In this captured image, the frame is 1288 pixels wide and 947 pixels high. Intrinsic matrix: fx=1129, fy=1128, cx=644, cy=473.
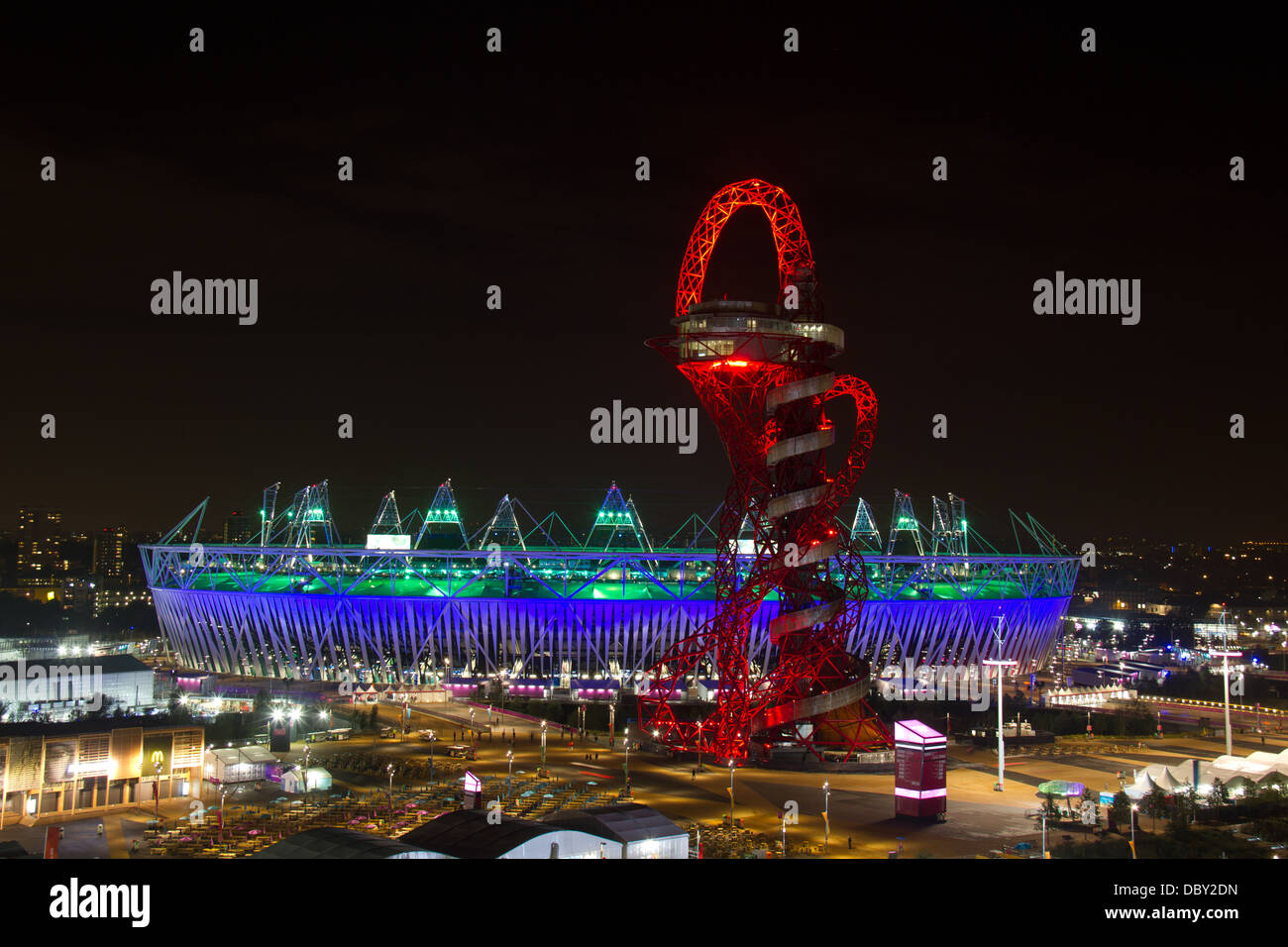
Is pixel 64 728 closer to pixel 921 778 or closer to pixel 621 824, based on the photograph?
pixel 621 824

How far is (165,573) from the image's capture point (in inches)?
3521

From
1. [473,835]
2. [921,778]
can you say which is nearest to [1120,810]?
[921,778]

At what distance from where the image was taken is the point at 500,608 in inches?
3155

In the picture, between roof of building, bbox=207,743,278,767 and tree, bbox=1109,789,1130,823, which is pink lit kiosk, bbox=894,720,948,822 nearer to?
tree, bbox=1109,789,1130,823

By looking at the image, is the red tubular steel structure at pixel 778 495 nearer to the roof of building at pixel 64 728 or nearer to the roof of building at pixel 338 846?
the roof of building at pixel 64 728

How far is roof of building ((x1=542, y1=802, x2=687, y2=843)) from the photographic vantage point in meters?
24.7

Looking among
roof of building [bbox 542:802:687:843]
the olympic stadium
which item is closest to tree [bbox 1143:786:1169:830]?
roof of building [bbox 542:802:687:843]

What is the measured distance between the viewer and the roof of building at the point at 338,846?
21625mm

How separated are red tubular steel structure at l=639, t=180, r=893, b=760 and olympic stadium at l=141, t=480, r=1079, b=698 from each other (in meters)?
26.3

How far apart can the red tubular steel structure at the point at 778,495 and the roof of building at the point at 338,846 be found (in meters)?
22.4

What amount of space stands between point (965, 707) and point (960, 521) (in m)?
34.4

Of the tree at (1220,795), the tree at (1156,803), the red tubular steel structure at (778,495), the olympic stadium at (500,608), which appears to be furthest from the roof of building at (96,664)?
the tree at (1220,795)

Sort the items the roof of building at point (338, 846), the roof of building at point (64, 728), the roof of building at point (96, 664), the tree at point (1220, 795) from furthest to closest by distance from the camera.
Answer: the roof of building at point (96, 664)
the roof of building at point (64, 728)
the tree at point (1220, 795)
the roof of building at point (338, 846)
